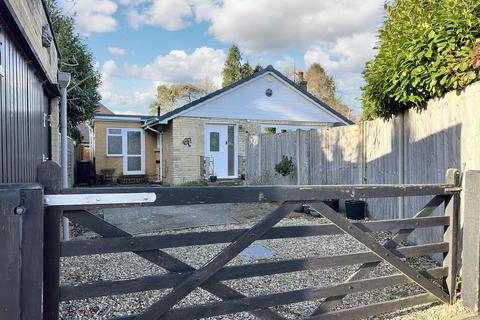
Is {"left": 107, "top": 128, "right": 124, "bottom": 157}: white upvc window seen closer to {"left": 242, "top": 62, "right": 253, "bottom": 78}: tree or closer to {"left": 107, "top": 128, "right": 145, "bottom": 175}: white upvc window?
{"left": 107, "top": 128, "right": 145, "bottom": 175}: white upvc window

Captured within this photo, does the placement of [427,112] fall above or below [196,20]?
below

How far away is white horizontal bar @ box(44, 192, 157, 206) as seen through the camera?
1865 mm

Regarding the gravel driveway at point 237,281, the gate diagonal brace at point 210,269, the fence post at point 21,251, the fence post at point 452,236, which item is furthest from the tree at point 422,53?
the fence post at point 21,251

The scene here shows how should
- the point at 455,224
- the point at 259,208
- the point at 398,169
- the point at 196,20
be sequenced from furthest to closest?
1. the point at 196,20
2. the point at 259,208
3. the point at 398,169
4. the point at 455,224

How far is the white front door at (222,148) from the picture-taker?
15.0 meters

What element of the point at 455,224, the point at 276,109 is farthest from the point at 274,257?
the point at 276,109

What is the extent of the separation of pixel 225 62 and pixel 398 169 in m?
26.6

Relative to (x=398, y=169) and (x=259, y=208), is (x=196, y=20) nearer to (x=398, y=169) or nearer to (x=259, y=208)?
(x=259, y=208)

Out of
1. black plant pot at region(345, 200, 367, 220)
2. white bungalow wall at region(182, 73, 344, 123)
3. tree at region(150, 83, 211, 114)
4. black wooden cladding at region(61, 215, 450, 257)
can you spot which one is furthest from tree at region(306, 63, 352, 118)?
black wooden cladding at region(61, 215, 450, 257)

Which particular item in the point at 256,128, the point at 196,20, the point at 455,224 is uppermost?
the point at 196,20

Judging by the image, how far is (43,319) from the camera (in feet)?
6.07

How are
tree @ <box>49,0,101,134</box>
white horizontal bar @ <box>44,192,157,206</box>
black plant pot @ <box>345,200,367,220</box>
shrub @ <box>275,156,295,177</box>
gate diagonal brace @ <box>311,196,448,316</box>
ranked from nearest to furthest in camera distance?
white horizontal bar @ <box>44,192,157,206</box> < gate diagonal brace @ <box>311,196,448,316</box> < black plant pot @ <box>345,200,367,220</box> < shrub @ <box>275,156,295,177</box> < tree @ <box>49,0,101,134</box>

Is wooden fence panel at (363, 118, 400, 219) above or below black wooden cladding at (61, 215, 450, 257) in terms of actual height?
above

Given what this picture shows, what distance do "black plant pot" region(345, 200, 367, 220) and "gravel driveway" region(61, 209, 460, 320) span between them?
118 cm
